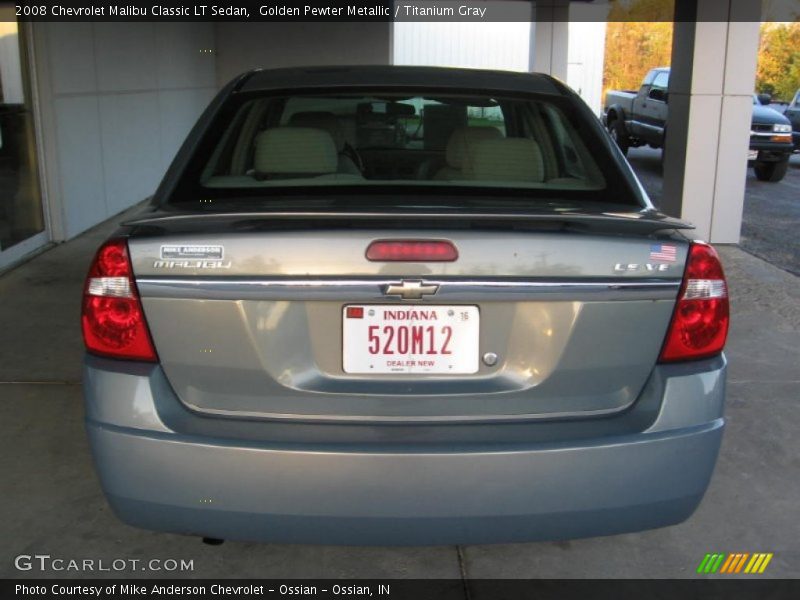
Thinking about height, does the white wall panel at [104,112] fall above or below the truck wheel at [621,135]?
above

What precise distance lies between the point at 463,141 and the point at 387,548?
1.47 metres

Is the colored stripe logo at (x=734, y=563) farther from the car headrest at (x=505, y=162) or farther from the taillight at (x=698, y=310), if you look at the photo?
the car headrest at (x=505, y=162)

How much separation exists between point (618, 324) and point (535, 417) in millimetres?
327

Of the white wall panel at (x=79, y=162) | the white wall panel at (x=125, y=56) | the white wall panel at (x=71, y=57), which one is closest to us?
the white wall panel at (x=71, y=57)

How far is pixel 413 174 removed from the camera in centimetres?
361

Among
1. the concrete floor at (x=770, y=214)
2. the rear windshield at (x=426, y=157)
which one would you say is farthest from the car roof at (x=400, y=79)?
the concrete floor at (x=770, y=214)

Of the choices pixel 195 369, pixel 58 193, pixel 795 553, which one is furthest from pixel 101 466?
pixel 58 193

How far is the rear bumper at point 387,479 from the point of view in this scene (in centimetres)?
217

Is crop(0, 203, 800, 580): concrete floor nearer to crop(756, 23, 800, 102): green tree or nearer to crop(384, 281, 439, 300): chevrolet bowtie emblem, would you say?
crop(384, 281, 439, 300): chevrolet bowtie emblem

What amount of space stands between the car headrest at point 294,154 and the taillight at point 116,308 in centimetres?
80

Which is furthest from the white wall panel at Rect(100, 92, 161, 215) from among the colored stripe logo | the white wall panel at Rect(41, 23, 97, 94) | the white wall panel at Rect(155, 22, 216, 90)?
the colored stripe logo

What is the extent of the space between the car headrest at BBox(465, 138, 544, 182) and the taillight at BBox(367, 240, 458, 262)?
826mm

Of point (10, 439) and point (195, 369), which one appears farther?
point (10, 439)
